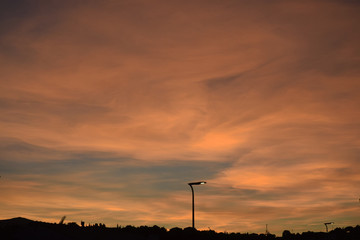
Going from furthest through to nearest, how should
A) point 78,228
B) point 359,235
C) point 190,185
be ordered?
1. point 359,235
2. point 190,185
3. point 78,228

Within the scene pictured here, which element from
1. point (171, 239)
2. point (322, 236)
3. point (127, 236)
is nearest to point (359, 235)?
point (322, 236)

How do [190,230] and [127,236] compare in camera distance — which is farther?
[190,230]

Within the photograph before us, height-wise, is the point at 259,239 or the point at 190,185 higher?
the point at 190,185

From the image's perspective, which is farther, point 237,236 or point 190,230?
point 237,236

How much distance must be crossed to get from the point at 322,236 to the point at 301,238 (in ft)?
17.3

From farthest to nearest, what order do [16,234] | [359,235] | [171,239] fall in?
[359,235], [171,239], [16,234]

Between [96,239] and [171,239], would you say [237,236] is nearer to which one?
[171,239]

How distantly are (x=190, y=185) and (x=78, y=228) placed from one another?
14.3m

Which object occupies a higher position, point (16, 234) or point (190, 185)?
point (190, 185)

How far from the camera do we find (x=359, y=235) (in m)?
59.2

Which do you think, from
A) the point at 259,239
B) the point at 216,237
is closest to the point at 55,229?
the point at 216,237

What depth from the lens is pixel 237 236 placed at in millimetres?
48156

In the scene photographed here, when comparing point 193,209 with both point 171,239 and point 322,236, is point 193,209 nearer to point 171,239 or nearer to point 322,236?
point 171,239

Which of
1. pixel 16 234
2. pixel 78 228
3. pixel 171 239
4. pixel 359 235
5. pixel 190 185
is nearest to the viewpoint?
pixel 16 234
